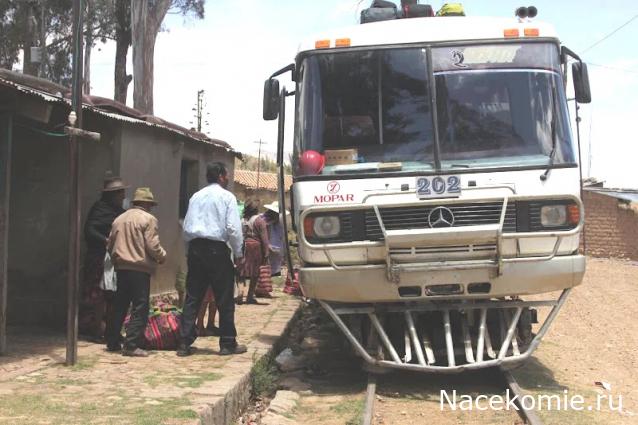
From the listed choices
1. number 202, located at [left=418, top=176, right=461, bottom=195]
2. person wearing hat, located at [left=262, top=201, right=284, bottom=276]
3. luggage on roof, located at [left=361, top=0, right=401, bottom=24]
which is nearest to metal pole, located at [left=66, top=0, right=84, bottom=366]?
number 202, located at [left=418, top=176, right=461, bottom=195]

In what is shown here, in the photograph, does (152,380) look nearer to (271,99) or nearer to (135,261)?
(135,261)

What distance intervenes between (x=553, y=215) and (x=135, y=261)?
3.80m

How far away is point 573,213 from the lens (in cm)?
568

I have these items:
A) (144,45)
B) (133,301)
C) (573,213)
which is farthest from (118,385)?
(144,45)

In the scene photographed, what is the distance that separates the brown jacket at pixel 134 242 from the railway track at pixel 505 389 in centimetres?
238

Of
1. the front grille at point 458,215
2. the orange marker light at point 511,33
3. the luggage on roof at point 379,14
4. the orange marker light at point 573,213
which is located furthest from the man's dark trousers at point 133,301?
the orange marker light at point 511,33

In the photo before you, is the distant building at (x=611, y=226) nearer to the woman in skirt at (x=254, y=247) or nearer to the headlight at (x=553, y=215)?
the woman in skirt at (x=254, y=247)

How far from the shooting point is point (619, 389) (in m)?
6.55

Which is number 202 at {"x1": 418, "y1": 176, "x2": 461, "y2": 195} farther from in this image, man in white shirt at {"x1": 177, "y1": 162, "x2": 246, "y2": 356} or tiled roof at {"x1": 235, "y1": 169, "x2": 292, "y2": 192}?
tiled roof at {"x1": 235, "y1": 169, "x2": 292, "y2": 192}

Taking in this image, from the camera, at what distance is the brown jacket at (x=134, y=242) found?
6.54 meters

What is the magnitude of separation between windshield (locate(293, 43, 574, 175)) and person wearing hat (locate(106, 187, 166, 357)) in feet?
5.46

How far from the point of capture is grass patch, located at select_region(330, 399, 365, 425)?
534 centimetres

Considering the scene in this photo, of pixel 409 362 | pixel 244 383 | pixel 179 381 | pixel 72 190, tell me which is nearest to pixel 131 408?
pixel 179 381

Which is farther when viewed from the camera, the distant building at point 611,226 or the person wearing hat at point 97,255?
the distant building at point 611,226
